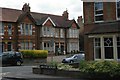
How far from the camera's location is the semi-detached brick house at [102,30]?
24.3 m

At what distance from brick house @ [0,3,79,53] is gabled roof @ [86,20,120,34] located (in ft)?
81.7

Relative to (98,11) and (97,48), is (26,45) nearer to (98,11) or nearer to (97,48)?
(98,11)

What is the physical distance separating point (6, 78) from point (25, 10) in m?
35.6

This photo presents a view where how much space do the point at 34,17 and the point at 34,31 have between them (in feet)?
10.9

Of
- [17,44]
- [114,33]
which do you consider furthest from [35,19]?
[114,33]

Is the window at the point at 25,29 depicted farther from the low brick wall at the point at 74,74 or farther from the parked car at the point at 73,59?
the low brick wall at the point at 74,74

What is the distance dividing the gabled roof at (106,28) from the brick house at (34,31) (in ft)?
81.7

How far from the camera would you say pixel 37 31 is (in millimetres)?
56250

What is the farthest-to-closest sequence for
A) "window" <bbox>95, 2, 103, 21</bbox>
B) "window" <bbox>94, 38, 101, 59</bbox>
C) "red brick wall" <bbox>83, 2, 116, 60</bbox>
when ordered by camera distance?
1. "window" <bbox>95, 2, 103, 21</bbox>
2. "window" <bbox>94, 38, 101, 59</bbox>
3. "red brick wall" <bbox>83, 2, 116, 60</bbox>

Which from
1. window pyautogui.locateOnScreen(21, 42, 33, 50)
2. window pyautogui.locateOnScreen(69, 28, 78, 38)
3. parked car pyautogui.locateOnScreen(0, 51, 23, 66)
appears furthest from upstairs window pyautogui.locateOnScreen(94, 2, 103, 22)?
window pyautogui.locateOnScreen(69, 28, 78, 38)

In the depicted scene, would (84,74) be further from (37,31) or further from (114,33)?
(37,31)

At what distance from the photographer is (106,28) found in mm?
25172

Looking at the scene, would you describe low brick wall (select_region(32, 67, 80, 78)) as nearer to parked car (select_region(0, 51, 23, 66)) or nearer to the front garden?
the front garden

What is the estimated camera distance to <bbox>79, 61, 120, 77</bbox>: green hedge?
17.3 m
